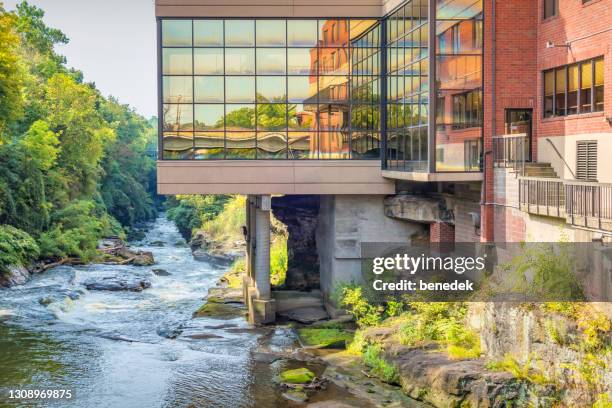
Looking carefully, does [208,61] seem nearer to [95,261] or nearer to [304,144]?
[304,144]

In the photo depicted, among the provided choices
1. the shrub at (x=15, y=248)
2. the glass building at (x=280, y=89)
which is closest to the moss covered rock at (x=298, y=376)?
the glass building at (x=280, y=89)

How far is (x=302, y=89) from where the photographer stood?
1374 inches

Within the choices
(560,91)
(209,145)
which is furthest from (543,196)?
(209,145)

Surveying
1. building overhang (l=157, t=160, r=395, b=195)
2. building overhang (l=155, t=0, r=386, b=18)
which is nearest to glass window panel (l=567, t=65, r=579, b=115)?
building overhang (l=157, t=160, r=395, b=195)

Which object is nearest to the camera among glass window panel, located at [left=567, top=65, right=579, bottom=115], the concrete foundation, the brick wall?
the brick wall

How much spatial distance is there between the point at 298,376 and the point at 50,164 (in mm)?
37565

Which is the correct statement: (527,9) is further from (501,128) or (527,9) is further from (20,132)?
(20,132)

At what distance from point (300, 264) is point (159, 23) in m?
12.9

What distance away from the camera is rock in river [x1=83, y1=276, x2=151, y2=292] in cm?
4569

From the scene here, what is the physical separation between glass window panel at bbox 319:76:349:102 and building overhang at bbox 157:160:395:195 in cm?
248

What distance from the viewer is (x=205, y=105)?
34469 mm

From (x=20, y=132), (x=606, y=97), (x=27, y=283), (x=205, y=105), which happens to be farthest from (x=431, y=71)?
(x=20, y=132)

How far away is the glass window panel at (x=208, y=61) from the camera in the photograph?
3453 cm

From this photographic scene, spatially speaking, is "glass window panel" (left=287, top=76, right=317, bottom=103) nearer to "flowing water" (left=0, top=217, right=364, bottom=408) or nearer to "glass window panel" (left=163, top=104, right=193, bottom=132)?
"glass window panel" (left=163, top=104, right=193, bottom=132)
